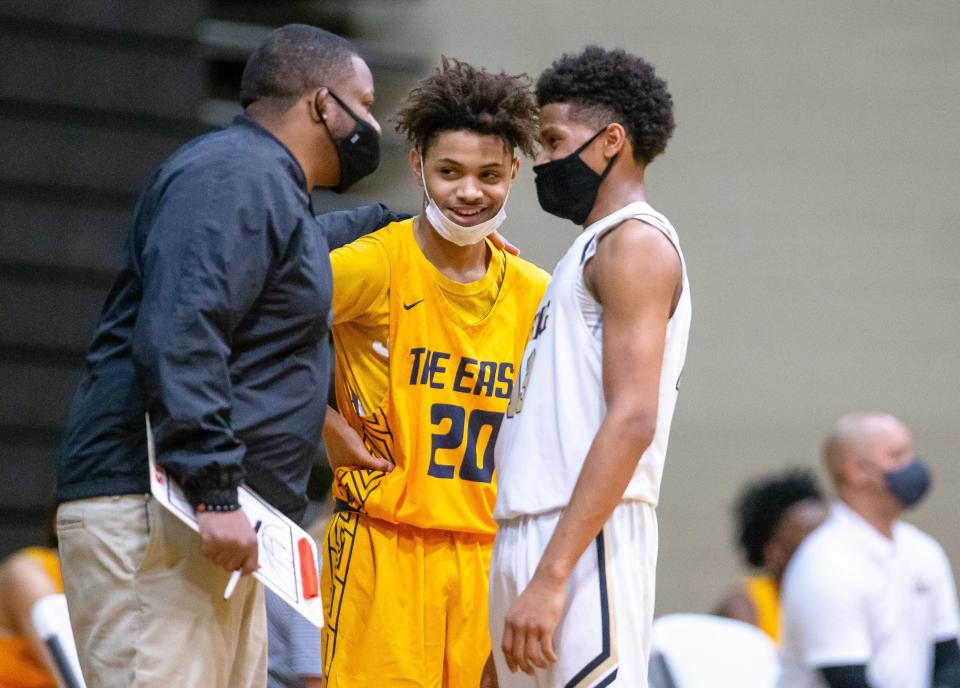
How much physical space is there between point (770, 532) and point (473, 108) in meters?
3.46

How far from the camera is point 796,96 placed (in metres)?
7.24

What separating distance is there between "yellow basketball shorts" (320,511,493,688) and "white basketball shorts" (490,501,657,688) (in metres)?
0.49

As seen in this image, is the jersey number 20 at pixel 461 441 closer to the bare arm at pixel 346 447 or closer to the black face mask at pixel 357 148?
the bare arm at pixel 346 447

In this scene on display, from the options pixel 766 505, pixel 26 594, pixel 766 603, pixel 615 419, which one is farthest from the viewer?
pixel 766 505

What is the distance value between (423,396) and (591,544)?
764 mm

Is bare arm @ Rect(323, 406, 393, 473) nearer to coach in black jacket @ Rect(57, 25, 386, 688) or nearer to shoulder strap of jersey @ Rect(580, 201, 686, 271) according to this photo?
coach in black jacket @ Rect(57, 25, 386, 688)

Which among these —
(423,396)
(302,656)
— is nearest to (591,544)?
(423,396)

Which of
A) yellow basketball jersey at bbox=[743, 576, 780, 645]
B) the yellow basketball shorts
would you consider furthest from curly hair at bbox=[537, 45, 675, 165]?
yellow basketball jersey at bbox=[743, 576, 780, 645]

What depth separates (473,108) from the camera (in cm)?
355

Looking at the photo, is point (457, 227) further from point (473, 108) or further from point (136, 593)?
point (136, 593)

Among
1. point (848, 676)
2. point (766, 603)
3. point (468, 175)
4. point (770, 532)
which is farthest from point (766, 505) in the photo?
point (468, 175)

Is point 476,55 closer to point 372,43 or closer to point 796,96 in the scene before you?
point 372,43

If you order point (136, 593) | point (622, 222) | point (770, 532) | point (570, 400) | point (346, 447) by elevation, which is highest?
point (622, 222)

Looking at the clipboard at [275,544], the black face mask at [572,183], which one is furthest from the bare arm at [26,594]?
the black face mask at [572,183]
